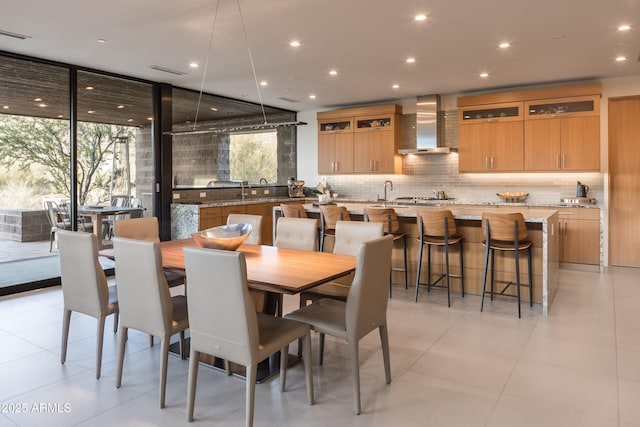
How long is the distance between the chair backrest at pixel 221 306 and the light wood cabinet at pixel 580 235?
5.58 meters

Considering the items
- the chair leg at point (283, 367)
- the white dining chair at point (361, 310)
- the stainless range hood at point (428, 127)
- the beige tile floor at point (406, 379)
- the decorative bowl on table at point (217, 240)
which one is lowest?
the beige tile floor at point (406, 379)

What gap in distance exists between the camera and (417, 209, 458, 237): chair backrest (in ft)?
15.0

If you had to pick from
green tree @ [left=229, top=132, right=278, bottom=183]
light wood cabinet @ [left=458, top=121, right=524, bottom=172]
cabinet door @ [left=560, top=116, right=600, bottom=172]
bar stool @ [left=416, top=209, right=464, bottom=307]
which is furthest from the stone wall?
cabinet door @ [left=560, top=116, right=600, bottom=172]

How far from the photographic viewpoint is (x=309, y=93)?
7.48 m

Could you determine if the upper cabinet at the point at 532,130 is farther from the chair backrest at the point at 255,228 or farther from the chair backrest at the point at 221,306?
the chair backrest at the point at 221,306

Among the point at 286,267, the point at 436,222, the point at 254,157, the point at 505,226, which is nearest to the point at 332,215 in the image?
the point at 436,222

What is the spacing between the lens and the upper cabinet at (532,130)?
6.40m

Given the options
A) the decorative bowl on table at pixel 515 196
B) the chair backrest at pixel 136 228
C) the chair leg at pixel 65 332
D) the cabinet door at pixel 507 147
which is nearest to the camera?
the chair leg at pixel 65 332

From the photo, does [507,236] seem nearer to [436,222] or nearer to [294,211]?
[436,222]

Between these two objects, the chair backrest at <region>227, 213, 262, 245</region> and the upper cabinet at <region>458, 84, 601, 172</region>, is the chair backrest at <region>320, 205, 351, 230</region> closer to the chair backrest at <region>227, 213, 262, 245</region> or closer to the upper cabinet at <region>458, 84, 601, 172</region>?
the chair backrest at <region>227, 213, 262, 245</region>

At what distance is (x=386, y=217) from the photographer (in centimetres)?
487

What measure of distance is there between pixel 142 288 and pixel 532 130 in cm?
609

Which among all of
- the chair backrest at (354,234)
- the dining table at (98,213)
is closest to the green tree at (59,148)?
the dining table at (98,213)

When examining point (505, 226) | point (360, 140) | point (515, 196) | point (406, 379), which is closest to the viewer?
point (406, 379)
